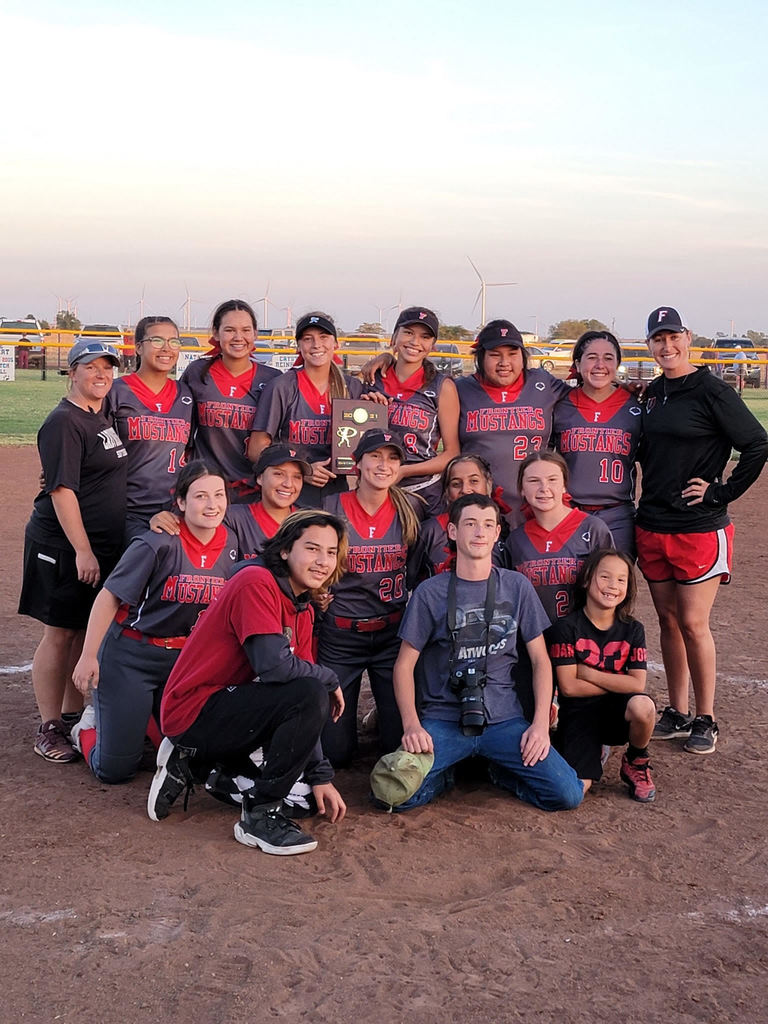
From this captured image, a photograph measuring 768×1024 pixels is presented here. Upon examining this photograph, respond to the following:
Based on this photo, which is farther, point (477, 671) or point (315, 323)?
point (315, 323)

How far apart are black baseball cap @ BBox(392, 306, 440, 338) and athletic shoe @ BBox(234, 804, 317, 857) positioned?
2.51 meters

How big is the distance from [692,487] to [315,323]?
1.92m

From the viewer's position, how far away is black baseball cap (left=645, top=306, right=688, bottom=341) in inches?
192

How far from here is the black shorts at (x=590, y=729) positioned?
14.3 feet

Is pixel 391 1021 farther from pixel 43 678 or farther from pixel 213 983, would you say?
pixel 43 678

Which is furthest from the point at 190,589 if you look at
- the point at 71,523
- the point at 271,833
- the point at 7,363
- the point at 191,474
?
the point at 7,363

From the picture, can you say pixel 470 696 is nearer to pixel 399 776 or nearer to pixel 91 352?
pixel 399 776

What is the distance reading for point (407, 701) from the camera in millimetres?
4191

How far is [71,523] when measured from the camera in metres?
4.68

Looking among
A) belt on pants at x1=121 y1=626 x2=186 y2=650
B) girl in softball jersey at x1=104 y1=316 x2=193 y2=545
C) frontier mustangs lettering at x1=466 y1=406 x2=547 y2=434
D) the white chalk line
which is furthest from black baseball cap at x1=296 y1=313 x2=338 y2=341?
the white chalk line

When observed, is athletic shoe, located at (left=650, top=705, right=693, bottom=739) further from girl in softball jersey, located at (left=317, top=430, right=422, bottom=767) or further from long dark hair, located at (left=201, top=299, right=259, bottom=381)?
long dark hair, located at (left=201, top=299, right=259, bottom=381)

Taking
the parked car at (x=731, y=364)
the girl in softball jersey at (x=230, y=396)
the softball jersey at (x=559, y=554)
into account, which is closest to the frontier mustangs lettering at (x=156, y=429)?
the girl in softball jersey at (x=230, y=396)

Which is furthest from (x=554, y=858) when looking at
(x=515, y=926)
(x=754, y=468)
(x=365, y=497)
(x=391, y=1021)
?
(x=754, y=468)

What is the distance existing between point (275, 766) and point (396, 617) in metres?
1.18
